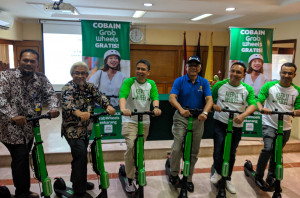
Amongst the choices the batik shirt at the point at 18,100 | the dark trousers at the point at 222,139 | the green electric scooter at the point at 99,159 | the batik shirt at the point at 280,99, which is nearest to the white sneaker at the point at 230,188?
the dark trousers at the point at 222,139

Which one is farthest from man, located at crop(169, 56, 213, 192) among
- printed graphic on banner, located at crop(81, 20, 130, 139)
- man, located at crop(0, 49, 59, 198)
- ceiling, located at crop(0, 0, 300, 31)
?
ceiling, located at crop(0, 0, 300, 31)

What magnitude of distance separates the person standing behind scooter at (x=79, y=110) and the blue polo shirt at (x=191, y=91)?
2.69 ft

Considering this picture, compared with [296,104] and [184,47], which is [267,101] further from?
[184,47]

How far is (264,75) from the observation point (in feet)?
13.4

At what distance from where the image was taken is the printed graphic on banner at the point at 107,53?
3.63 metres

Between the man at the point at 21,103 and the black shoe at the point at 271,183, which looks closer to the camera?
the man at the point at 21,103

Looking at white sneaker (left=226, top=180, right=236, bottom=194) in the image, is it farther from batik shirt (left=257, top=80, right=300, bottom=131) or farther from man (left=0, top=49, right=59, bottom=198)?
man (left=0, top=49, right=59, bottom=198)

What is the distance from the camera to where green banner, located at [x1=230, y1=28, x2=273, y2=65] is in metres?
4.04

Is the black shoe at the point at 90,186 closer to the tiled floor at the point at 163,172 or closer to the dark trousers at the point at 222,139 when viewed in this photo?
the tiled floor at the point at 163,172

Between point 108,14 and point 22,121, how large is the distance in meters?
4.50

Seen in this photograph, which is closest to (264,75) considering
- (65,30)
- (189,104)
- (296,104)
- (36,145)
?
(296,104)

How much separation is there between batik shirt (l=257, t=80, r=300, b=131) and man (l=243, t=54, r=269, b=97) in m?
1.36

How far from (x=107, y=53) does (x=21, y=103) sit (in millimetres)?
1822

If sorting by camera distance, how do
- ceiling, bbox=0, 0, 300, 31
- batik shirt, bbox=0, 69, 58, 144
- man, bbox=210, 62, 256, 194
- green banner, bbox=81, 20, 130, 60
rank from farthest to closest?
ceiling, bbox=0, 0, 300, 31
green banner, bbox=81, 20, 130, 60
man, bbox=210, 62, 256, 194
batik shirt, bbox=0, 69, 58, 144
